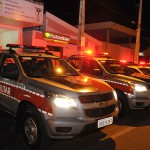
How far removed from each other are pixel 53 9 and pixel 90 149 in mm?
35232

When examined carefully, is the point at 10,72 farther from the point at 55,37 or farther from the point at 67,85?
the point at 55,37

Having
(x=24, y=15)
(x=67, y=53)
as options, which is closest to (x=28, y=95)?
(x=24, y=15)

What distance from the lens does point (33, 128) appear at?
4648 mm

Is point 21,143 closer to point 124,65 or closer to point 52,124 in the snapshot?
point 52,124

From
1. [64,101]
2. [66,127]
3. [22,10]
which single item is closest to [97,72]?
[64,101]

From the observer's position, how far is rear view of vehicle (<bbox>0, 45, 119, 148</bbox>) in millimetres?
4301

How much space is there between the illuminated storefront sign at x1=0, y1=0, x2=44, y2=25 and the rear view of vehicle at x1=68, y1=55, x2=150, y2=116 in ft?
22.5

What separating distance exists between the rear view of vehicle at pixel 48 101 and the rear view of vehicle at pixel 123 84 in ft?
6.06

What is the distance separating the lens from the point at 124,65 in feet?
28.8

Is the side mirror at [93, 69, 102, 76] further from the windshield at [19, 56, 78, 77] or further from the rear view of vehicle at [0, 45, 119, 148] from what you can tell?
the rear view of vehicle at [0, 45, 119, 148]

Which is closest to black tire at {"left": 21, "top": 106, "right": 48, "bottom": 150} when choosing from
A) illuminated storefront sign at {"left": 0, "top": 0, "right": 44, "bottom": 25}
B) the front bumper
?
the front bumper

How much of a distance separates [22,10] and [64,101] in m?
10.5

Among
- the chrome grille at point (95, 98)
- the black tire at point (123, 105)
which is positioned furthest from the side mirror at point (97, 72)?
the chrome grille at point (95, 98)

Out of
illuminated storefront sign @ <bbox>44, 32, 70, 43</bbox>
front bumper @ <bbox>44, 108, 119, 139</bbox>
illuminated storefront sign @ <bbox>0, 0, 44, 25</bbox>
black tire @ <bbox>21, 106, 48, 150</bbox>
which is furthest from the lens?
illuminated storefront sign @ <bbox>44, 32, 70, 43</bbox>
